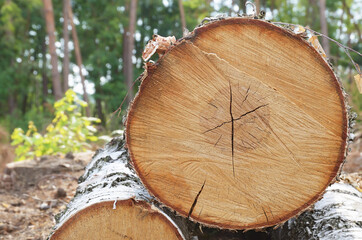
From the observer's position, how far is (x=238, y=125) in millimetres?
1527

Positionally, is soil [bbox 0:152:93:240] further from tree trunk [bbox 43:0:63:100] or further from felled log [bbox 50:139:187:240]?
tree trunk [bbox 43:0:63:100]

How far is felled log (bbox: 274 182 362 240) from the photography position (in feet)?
5.41

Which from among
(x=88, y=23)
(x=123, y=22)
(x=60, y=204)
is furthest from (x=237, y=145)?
(x=88, y=23)

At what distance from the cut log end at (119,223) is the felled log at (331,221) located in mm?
661

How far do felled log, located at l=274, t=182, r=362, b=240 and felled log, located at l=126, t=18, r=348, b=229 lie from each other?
0.70ft

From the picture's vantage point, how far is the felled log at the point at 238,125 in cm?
150

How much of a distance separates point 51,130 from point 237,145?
4.47m

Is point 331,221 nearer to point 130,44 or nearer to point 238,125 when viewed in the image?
point 238,125

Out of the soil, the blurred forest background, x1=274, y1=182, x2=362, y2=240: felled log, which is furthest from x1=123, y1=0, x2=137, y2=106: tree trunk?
x1=274, y1=182, x2=362, y2=240: felled log

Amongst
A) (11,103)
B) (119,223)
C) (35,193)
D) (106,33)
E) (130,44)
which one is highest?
(106,33)

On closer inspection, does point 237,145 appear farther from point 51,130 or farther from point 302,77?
point 51,130

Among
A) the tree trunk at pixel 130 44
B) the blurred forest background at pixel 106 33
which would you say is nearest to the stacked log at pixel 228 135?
the tree trunk at pixel 130 44

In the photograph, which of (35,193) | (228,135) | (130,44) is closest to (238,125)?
(228,135)

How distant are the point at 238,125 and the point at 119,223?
584mm
